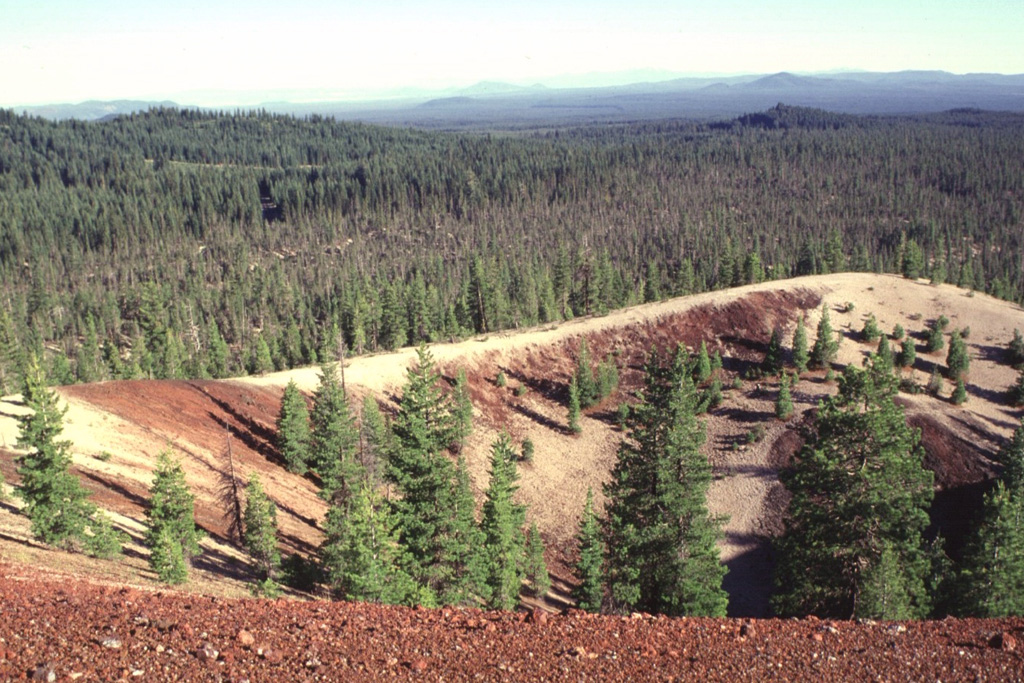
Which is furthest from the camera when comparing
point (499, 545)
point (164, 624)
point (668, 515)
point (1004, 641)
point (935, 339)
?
point (935, 339)

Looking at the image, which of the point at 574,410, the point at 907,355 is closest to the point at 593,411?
the point at 574,410

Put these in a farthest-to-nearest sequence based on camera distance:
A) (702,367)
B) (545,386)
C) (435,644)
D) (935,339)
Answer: (935,339) → (702,367) → (545,386) → (435,644)

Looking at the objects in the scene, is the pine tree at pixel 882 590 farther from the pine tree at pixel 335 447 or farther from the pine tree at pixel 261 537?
the pine tree at pixel 335 447

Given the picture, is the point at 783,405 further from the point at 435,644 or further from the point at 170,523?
the point at 435,644

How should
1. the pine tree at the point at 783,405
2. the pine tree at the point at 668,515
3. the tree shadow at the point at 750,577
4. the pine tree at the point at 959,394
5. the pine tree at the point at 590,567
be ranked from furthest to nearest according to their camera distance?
the pine tree at the point at 959,394
the pine tree at the point at 783,405
the tree shadow at the point at 750,577
the pine tree at the point at 590,567
the pine tree at the point at 668,515

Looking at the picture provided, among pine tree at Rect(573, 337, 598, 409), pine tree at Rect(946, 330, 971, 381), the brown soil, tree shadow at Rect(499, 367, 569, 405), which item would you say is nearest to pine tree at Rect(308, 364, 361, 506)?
the brown soil

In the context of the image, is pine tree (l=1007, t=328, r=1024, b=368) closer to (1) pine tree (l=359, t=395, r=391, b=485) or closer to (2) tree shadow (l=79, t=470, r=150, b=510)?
(1) pine tree (l=359, t=395, r=391, b=485)

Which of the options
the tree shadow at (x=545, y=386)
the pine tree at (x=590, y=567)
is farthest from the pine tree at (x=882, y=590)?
the tree shadow at (x=545, y=386)
